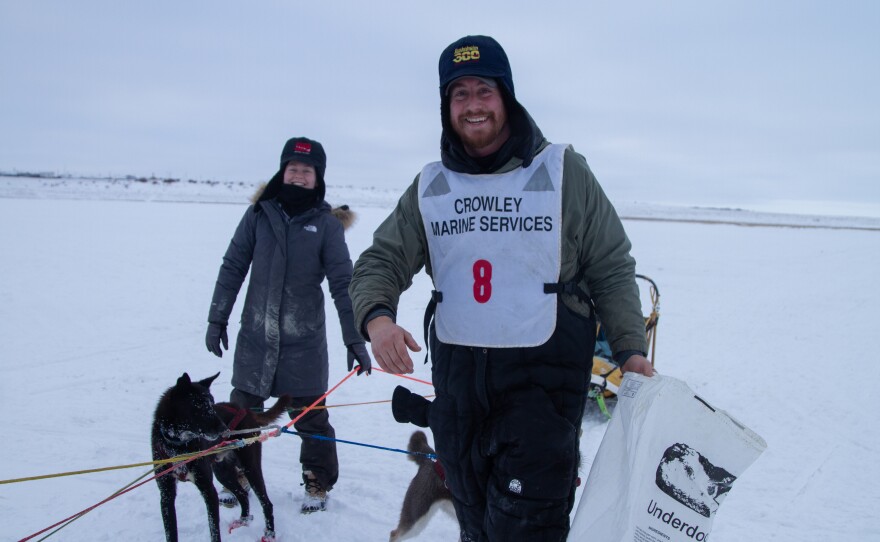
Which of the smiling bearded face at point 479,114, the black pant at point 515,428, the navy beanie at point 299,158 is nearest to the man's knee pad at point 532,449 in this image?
the black pant at point 515,428

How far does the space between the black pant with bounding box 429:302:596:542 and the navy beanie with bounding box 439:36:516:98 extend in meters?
0.75

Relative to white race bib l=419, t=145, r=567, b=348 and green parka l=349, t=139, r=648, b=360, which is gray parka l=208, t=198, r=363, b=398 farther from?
white race bib l=419, t=145, r=567, b=348

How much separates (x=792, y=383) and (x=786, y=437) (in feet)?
5.49

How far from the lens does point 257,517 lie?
314 cm

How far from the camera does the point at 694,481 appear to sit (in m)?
1.38

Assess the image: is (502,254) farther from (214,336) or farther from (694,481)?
(214,336)

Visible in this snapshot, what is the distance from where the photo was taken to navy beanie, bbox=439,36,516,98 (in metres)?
1.68

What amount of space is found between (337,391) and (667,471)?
441 cm

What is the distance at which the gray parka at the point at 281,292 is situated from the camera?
3197 millimetres

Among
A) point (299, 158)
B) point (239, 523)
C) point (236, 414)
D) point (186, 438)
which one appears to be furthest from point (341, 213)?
point (239, 523)

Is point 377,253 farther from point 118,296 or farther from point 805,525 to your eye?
point 118,296

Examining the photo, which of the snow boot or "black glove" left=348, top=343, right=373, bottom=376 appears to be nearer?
"black glove" left=348, top=343, right=373, bottom=376

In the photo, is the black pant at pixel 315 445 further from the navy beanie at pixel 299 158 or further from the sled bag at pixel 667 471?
the sled bag at pixel 667 471

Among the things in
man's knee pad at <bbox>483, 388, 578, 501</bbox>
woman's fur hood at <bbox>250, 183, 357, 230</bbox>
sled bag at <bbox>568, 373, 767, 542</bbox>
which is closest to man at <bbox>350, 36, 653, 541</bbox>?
man's knee pad at <bbox>483, 388, 578, 501</bbox>
